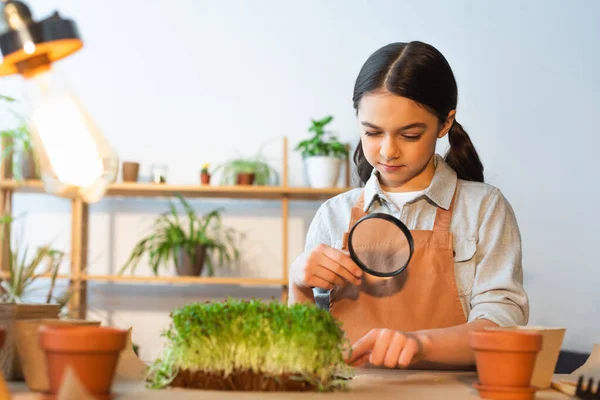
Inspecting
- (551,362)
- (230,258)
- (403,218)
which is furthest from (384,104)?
(230,258)

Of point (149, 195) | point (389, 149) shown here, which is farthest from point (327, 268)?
point (149, 195)

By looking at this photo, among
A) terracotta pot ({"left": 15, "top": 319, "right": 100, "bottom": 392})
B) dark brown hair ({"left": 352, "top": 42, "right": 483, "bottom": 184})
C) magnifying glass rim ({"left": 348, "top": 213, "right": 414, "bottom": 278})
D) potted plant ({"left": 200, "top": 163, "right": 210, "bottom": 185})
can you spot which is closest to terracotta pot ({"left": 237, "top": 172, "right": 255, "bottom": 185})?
potted plant ({"left": 200, "top": 163, "right": 210, "bottom": 185})

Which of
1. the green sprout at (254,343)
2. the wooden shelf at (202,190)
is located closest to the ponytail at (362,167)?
the green sprout at (254,343)

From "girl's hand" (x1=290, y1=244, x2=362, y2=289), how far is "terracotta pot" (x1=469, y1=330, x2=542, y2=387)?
1.79 feet

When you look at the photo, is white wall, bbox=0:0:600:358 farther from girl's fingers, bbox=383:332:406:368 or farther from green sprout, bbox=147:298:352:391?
green sprout, bbox=147:298:352:391

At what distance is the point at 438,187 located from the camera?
193 cm

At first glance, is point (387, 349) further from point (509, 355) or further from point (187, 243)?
point (187, 243)

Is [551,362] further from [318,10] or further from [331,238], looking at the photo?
[318,10]

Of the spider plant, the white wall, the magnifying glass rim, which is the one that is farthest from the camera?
the white wall

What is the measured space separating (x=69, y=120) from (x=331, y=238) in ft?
3.68

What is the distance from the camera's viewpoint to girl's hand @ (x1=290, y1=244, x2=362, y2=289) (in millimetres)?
1574

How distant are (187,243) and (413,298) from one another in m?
2.28

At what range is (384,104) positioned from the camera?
1785mm

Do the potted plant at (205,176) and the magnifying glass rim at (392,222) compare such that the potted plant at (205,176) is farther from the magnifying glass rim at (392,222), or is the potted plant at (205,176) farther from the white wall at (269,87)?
the magnifying glass rim at (392,222)
